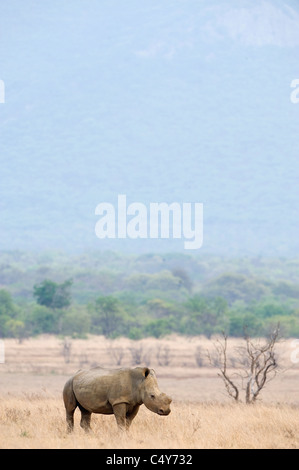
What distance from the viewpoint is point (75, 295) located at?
77.2 m

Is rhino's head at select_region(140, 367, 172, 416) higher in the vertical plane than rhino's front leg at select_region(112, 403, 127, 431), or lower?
higher

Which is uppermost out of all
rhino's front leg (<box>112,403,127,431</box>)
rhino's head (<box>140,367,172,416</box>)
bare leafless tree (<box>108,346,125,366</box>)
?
rhino's head (<box>140,367,172,416</box>)

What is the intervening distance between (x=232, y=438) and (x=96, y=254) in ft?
458

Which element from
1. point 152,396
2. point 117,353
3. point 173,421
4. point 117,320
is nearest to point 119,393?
point 152,396

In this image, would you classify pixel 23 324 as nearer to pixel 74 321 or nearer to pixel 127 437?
pixel 74 321

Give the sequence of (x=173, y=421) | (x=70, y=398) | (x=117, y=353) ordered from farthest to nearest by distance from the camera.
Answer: (x=117, y=353) → (x=173, y=421) → (x=70, y=398)

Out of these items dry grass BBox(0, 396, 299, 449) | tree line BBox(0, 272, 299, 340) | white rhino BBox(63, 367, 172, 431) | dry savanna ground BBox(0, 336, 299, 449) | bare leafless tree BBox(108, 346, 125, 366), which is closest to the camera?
dry grass BBox(0, 396, 299, 449)

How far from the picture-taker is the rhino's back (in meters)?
11.2

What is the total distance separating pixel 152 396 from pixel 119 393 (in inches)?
18.8

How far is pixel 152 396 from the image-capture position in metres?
10.9

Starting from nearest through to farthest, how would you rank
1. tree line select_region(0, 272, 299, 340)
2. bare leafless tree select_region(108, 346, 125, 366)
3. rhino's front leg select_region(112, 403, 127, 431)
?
rhino's front leg select_region(112, 403, 127, 431), bare leafless tree select_region(108, 346, 125, 366), tree line select_region(0, 272, 299, 340)

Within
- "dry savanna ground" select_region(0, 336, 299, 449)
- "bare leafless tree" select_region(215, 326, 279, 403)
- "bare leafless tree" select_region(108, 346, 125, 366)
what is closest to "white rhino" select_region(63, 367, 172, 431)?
"dry savanna ground" select_region(0, 336, 299, 449)

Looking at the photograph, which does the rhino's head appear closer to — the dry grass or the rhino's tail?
the dry grass

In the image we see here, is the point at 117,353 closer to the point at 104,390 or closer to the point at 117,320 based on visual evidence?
the point at 117,320
